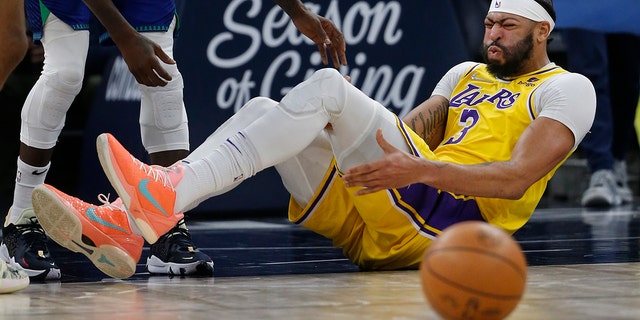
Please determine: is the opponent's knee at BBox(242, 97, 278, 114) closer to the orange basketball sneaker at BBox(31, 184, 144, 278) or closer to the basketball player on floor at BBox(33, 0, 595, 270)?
the basketball player on floor at BBox(33, 0, 595, 270)

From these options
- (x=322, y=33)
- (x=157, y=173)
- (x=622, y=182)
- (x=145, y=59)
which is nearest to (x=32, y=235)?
(x=145, y=59)

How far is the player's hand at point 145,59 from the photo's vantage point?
12.8 ft

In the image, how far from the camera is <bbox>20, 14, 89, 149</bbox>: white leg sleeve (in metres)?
4.13

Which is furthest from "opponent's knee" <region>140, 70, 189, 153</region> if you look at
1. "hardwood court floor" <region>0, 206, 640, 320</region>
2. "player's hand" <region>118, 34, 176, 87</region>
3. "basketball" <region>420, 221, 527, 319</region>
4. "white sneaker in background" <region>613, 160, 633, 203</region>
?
"white sneaker in background" <region>613, 160, 633, 203</region>

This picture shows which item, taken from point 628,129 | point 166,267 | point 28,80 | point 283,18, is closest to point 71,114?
point 28,80

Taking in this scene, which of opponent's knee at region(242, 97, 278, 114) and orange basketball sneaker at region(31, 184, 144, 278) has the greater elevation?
opponent's knee at region(242, 97, 278, 114)

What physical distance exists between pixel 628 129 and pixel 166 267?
4.85m

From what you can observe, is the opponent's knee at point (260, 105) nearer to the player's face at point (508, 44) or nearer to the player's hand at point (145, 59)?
the player's hand at point (145, 59)

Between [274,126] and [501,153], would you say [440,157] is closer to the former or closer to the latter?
[501,153]

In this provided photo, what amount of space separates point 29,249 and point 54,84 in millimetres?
599

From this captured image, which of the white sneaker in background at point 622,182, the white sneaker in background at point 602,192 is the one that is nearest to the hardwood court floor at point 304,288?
the white sneaker in background at point 602,192

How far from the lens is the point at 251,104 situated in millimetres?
3869

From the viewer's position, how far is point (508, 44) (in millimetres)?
4172

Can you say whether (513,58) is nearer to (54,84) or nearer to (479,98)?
(479,98)
